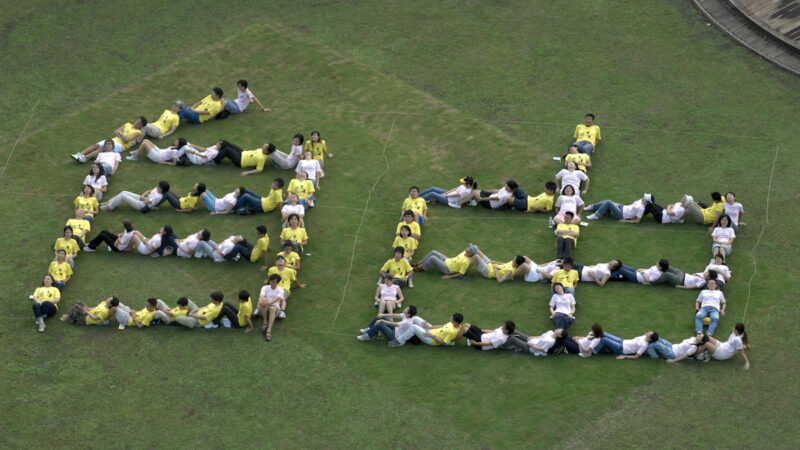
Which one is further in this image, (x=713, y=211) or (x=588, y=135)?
(x=588, y=135)

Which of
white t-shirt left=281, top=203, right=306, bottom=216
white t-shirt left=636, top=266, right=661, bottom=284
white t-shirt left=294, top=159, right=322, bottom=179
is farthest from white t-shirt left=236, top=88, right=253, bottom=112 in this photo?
white t-shirt left=636, top=266, right=661, bottom=284

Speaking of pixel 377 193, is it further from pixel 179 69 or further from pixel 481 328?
pixel 179 69

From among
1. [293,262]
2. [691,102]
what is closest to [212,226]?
[293,262]

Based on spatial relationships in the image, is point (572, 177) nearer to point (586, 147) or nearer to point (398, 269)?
point (586, 147)

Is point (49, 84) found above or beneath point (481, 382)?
above

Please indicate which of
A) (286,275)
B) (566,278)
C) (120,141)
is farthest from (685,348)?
(120,141)

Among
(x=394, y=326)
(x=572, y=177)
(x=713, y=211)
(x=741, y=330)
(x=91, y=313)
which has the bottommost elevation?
(x=91, y=313)
